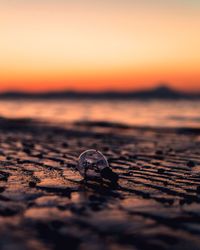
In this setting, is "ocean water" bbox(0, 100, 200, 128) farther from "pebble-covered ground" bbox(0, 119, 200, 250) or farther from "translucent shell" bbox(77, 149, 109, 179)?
"translucent shell" bbox(77, 149, 109, 179)

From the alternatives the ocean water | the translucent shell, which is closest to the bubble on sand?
the translucent shell

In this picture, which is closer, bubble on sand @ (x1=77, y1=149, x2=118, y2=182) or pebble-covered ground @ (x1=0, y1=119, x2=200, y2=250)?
pebble-covered ground @ (x1=0, y1=119, x2=200, y2=250)

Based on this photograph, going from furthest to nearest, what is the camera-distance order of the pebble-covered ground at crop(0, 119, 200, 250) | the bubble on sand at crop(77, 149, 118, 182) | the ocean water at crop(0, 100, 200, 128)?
the ocean water at crop(0, 100, 200, 128)
the bubble on sand at crop(77, 149, 118, 182)
the pebble-covered ground at crop(0, 119, 200, 250)

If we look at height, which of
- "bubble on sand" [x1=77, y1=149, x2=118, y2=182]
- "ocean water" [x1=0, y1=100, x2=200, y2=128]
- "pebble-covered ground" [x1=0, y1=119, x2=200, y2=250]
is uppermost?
"ocean water" [x1=0, y1=100, x2=200, y2=128]

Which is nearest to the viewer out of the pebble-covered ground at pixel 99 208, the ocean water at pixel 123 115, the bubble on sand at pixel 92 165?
the pebble-covered ground at pixel 99 208

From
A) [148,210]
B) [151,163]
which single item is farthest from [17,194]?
[151,163]

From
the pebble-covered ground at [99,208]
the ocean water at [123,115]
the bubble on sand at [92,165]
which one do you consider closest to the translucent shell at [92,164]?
the bubble on sand at [92,165]

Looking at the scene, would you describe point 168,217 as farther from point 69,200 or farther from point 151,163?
point 151,163

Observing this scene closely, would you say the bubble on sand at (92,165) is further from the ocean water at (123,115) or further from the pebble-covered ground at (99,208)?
the ocean water at (123,115)

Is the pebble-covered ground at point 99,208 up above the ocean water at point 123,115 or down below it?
below

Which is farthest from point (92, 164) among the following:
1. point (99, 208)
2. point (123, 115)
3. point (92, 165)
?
point (123, 115)

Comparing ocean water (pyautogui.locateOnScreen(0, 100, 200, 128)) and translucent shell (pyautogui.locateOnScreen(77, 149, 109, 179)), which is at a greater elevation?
ocean water (pyautogui.locateOnScreen(0, 100, 200, 128))

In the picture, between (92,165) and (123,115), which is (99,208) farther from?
(123,115)
